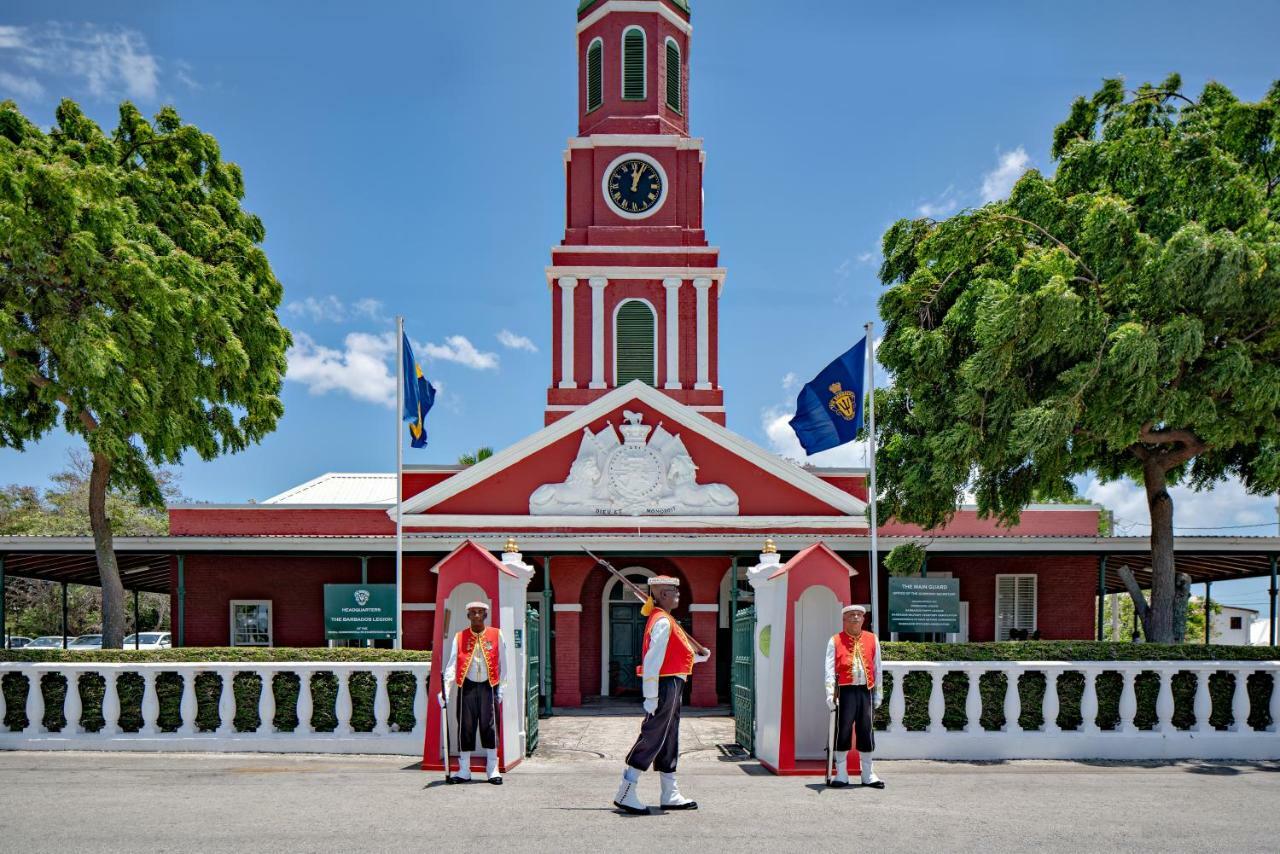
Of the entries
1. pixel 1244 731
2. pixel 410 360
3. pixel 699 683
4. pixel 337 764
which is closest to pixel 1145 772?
pixel 1244 731

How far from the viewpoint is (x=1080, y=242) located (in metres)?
14.6

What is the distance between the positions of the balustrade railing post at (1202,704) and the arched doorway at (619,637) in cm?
1206

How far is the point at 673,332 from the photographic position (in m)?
27.8

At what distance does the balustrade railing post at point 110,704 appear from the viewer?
1233 cm

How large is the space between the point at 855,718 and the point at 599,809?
2692mm

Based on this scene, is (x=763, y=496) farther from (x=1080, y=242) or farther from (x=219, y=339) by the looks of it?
(x=219, y=339)

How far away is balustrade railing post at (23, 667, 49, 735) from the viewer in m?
12.4

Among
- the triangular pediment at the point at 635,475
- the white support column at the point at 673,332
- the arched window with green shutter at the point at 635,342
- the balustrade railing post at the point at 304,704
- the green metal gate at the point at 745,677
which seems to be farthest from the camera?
the arched window with green shutter at the point at 635,342

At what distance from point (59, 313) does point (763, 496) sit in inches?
500

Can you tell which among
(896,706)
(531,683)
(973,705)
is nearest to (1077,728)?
(973,705)

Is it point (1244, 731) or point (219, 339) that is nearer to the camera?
point (1244, 731)

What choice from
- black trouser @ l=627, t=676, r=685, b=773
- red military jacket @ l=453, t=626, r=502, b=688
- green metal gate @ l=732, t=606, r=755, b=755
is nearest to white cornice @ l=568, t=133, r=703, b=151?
green metal gate @ l=732, t=606, r=755, b=755

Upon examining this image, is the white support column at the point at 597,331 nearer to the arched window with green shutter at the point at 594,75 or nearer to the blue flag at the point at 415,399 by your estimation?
the arched window with green shutter at the point at 594,75

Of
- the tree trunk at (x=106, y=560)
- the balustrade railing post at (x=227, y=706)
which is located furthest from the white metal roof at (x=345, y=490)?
the balustrade railing post at (x=227, y=706)
